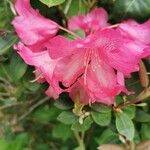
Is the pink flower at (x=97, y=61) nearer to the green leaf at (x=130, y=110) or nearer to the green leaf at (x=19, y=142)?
the green leaf at (x=130, y=110)

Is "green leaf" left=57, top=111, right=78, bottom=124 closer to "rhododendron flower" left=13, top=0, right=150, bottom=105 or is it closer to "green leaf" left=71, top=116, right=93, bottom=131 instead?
"green leaf" left=71, top=116, right=93, bottom=131

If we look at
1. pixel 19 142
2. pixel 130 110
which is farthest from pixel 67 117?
pixel 19 142

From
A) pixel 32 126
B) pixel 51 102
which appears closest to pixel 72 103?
pixel 51 102

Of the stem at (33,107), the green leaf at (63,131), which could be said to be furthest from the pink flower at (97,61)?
the green leaf at (63,131)

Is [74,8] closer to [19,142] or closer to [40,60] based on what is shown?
[40,60]

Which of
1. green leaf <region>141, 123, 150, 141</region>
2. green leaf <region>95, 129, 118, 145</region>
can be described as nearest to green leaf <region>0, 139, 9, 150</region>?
green leaf <region>95, 129, 118, 145</region>

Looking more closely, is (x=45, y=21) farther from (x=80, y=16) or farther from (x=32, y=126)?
(x=32, y=126)
